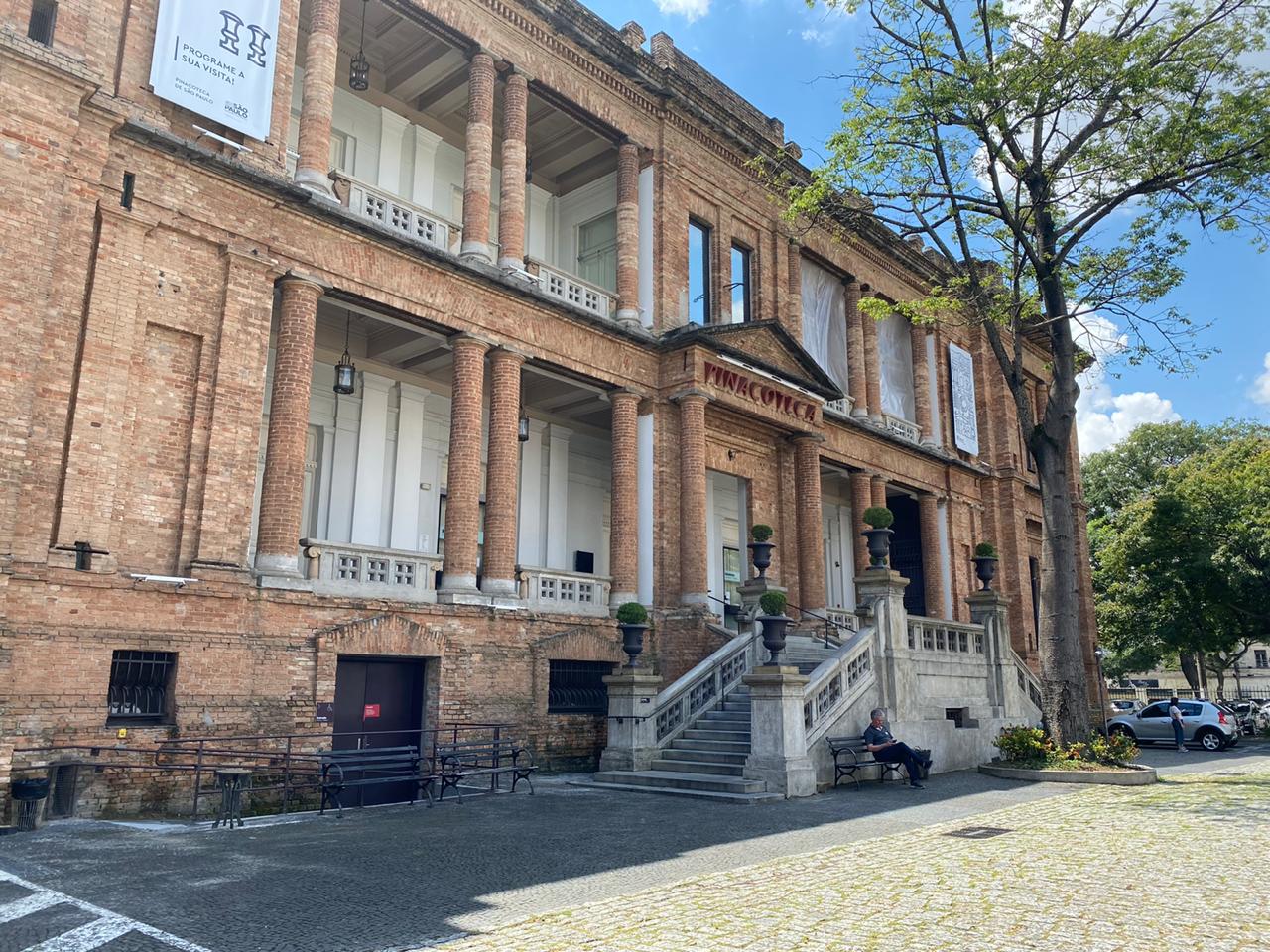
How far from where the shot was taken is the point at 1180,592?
34375 millimetres

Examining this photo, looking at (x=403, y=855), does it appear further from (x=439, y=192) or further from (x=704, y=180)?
(x=704, y=180)

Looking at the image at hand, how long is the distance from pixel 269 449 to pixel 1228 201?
1702 centimetres

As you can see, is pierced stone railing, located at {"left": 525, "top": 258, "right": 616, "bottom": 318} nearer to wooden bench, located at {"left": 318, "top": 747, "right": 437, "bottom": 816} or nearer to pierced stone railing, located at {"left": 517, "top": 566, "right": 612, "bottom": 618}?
pierced stone railing, located at {"left": 517, "top": 566, "right": 612, "bottom": 618}

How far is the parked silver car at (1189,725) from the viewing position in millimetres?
25672

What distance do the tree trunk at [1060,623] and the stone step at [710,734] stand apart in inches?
219

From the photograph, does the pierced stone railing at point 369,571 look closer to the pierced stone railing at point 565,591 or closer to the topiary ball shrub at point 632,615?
the pierced stone railing at point 565,591

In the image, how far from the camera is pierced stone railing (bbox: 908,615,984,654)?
17.0m

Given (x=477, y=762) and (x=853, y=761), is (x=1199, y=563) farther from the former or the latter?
(x=477, y=762)

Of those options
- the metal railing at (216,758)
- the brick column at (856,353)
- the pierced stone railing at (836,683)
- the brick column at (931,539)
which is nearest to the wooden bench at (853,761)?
the pierced stone railing at (836,683)

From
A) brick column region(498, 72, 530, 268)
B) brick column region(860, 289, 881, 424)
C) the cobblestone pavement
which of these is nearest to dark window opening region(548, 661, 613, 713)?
brick column region(498, 72, 530, 268)

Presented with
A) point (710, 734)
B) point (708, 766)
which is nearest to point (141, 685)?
point (708, 766)

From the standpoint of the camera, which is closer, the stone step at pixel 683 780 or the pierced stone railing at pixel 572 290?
the stone step at pixel 683 780

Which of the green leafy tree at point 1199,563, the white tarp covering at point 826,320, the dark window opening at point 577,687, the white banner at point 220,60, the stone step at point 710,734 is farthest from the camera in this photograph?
the green leafy tree at point 1199,563

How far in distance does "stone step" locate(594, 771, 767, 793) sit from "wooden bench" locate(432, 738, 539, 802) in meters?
1.35
